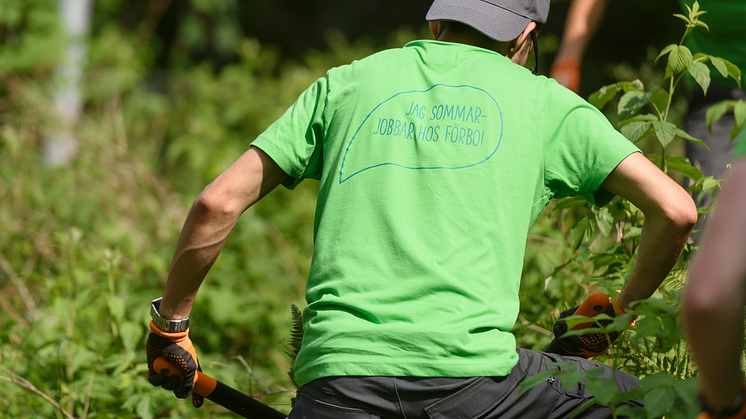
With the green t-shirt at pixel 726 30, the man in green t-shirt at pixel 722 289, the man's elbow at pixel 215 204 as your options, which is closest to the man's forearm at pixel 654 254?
the man in green t-shirt at pixel 722 289

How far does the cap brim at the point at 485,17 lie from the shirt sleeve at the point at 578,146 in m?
0.23

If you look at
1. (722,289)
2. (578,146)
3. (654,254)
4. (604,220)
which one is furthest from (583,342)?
(722,289)

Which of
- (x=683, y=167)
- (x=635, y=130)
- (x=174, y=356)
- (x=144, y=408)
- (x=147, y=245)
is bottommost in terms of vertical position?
(x=147, y=245)

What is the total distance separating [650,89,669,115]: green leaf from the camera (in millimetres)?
2199

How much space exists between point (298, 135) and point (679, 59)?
44.7 inches

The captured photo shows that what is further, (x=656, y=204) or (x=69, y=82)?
(x=69, y=82)

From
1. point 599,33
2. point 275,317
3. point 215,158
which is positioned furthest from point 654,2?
point 275,317

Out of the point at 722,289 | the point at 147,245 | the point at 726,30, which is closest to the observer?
the point at 722,289

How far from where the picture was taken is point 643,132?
205 cm

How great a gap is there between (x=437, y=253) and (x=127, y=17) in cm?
1001

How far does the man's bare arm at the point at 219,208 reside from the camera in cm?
178

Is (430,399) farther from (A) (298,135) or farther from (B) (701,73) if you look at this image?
(B) (701,73)

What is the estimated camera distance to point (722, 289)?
0.95 metres

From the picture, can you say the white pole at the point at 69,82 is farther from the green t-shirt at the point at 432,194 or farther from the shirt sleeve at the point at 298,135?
the green t-shirt at the point at 432,194
